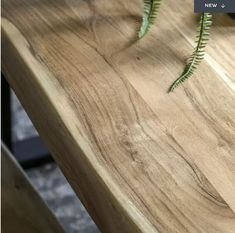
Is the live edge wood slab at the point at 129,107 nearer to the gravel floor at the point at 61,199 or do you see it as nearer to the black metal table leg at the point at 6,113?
the black metal table leg at the point at 6,113

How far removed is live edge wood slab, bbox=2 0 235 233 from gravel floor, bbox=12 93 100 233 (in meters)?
0.59

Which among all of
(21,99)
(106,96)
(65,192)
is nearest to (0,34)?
(21,99)

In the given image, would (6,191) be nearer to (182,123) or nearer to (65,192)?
(65,192)

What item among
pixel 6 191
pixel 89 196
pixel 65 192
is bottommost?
pixel 65 192

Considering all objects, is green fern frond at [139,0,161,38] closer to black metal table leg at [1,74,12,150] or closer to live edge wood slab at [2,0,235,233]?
live edge wood slab at [2,0,235,233]

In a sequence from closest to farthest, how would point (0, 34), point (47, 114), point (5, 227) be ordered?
point (47, 114), point (0, 34), point (5, 227)

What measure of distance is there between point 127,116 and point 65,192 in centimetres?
74

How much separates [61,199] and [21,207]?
1.22 ft

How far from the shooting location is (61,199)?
148 centimetres

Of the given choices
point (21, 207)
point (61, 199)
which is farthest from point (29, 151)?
point (21, 207)

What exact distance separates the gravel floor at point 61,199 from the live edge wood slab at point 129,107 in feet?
1.92

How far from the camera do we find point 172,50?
0.90 metres

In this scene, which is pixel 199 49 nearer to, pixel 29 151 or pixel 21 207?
pixel 21 207

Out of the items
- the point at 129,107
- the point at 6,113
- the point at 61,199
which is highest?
the point at 129,107
